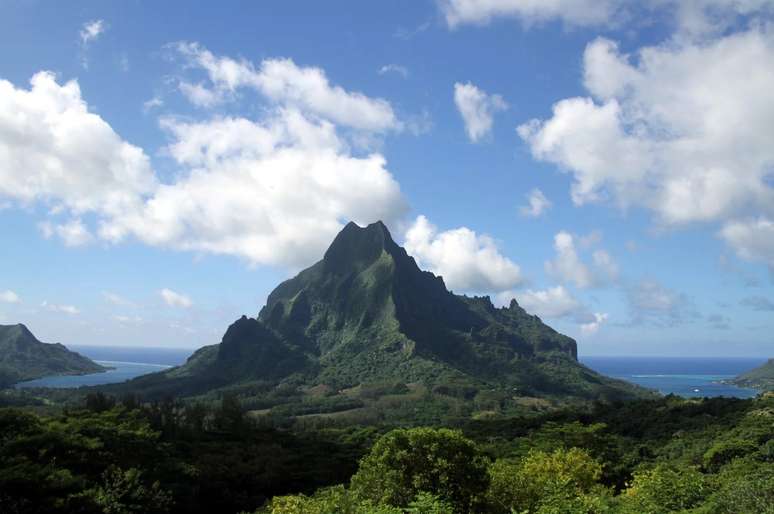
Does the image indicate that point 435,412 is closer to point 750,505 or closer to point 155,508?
point 155,508

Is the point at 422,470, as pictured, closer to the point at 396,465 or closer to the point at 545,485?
the point at 396,465

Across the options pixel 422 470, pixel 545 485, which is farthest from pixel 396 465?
pixel 545 485

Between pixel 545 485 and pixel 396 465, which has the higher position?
pixel 396 465

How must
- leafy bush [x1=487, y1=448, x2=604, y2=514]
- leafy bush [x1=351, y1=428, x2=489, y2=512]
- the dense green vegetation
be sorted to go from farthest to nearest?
leafy bush [x1=351, y1=428, x2=489, y2=512]
the dense green vegetation
leafy bush [x1=487, y1=448, x2=604, y2=514]

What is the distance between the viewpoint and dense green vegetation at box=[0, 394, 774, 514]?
28.6m

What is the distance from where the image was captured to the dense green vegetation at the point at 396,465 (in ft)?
93.9

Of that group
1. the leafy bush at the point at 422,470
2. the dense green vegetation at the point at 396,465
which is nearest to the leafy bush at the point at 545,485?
the dense green vegetation at the point at 396,465

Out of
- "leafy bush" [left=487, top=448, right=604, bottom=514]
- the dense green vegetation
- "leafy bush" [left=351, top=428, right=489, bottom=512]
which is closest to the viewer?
"leafy bush" [left=487, top=448, right=604, bottom=514]

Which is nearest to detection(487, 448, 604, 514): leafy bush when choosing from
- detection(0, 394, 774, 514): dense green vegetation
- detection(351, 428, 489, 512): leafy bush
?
detection(0, 394, 774, 514): dense green vegetation

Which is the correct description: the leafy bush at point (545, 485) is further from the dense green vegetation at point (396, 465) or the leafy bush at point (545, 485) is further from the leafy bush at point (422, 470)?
the leafy bush at point (422, 470)

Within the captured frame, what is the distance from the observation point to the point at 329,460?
8756 cm

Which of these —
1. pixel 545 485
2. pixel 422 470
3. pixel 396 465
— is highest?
pixel 396 465

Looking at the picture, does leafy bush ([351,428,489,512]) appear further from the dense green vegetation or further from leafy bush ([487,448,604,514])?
leafy bush ([487,448,604,514])

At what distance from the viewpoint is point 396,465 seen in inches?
1222
